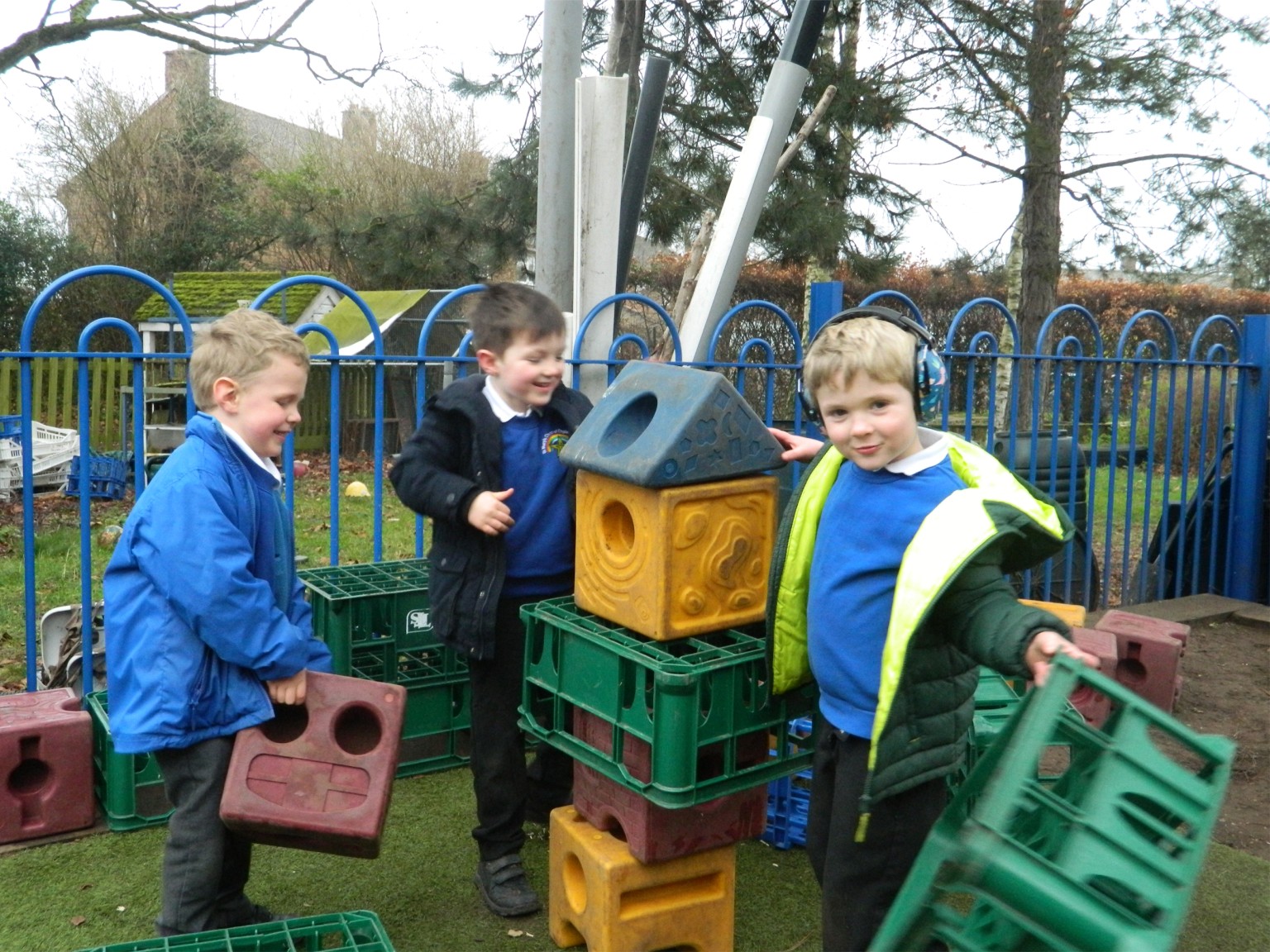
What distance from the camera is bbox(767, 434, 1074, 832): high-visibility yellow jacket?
1.84 m

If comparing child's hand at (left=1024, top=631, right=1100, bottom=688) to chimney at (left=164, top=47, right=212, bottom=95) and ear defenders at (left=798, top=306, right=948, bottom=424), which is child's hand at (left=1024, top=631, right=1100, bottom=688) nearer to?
ear defenders at (left=798, top=306, right=948, bottom=424)

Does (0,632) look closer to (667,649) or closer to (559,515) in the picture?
(559,515)

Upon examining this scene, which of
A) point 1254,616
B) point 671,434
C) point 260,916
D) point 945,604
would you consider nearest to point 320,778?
point 260,916

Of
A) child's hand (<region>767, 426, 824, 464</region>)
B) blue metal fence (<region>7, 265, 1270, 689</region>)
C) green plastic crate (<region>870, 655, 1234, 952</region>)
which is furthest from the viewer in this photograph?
blue metal fence (<region>7, 265, 1270, 689</region>)

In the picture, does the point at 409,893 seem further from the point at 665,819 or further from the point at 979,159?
the point at 979,159

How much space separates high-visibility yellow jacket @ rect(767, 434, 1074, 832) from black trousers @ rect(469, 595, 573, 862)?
880 millimetres

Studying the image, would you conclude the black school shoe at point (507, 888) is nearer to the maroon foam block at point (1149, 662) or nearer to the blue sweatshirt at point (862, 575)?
the blue sweatshirt at point (862, 575)

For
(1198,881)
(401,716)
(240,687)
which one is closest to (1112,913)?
(401,716)

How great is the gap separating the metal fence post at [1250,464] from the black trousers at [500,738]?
5.33 meters

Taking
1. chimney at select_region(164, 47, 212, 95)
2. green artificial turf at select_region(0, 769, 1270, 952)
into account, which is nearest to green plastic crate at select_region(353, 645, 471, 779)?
green artificial turf at select_region(0, 769, 1270, 952)

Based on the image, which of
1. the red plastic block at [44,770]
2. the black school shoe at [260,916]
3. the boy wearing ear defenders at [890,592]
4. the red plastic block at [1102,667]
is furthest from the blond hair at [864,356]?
the red plastic block at [44,770]

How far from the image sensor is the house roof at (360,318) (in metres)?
13.1

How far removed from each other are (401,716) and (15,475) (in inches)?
422

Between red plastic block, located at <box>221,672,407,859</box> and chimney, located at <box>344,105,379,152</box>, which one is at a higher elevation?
chimney, located at <box>344,105,379,152</box>
